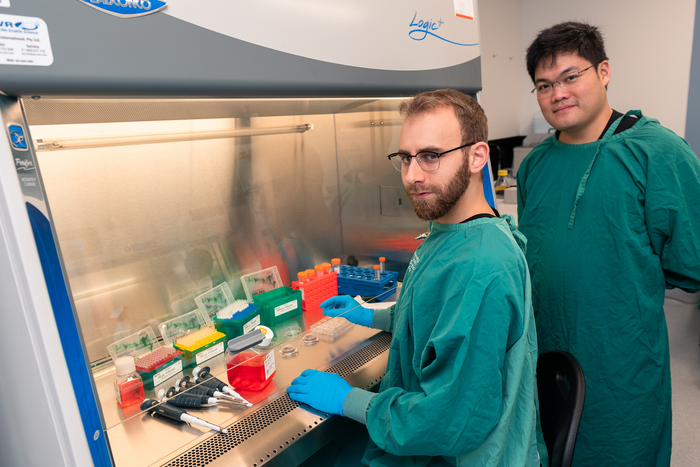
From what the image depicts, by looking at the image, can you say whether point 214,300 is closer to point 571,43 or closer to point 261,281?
point 261,281

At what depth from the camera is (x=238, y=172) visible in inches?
62.1

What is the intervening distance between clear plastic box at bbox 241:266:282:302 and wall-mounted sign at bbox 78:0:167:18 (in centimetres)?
102

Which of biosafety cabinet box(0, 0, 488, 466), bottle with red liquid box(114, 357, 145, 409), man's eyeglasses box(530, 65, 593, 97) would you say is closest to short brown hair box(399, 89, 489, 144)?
biosafety cabinet box(0, 0, 488, 466)

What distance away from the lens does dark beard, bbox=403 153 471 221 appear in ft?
3.41

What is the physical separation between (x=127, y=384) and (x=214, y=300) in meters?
0.48

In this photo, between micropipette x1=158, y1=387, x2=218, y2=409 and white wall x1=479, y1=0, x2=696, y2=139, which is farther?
white wall x1=479, y1=0, x2=696, y2=139

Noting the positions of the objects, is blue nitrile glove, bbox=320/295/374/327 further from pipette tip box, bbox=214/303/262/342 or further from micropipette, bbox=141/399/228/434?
micropipette, bbox=141/399/228/434

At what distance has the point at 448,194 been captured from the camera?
104 cm

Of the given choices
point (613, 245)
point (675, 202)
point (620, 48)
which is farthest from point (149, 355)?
point (620, 48)

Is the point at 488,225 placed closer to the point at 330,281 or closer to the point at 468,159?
the point at 468,159

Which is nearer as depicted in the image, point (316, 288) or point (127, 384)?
point (127, 384)

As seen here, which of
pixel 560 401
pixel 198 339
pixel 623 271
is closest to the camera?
pixel 560 401

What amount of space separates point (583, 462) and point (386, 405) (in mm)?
1022

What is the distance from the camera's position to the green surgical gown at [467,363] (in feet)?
2.85
